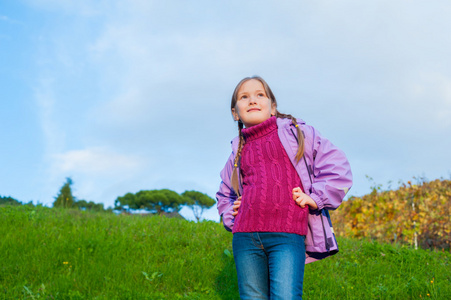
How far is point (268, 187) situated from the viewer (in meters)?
2.98

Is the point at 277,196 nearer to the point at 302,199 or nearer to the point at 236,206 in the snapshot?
the point at 302,199

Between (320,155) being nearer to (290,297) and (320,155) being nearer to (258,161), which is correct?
(258,161)

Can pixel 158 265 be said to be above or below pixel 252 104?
below

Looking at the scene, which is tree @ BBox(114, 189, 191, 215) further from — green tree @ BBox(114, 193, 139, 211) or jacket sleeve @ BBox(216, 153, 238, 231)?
jacket sleeve @ BBox(216, 153, 238, 231)

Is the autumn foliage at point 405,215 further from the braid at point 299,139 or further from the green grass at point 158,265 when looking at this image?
the braid at point 299,139

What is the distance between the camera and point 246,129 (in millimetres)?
3283

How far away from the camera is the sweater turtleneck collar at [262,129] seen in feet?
10.6

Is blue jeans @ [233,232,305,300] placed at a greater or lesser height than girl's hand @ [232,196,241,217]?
lesser

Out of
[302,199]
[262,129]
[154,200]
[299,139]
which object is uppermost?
[154,200]

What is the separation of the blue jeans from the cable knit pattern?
7 cm

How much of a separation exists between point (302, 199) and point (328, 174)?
1.05 feet

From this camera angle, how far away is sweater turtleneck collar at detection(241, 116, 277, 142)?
3.22m

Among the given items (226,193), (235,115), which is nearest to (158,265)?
(226,193)

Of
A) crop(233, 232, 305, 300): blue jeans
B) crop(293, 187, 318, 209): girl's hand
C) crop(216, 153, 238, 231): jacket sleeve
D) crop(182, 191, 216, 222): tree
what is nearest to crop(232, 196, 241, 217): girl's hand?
crop(216, 153, 238, 231): jacket sleeve
